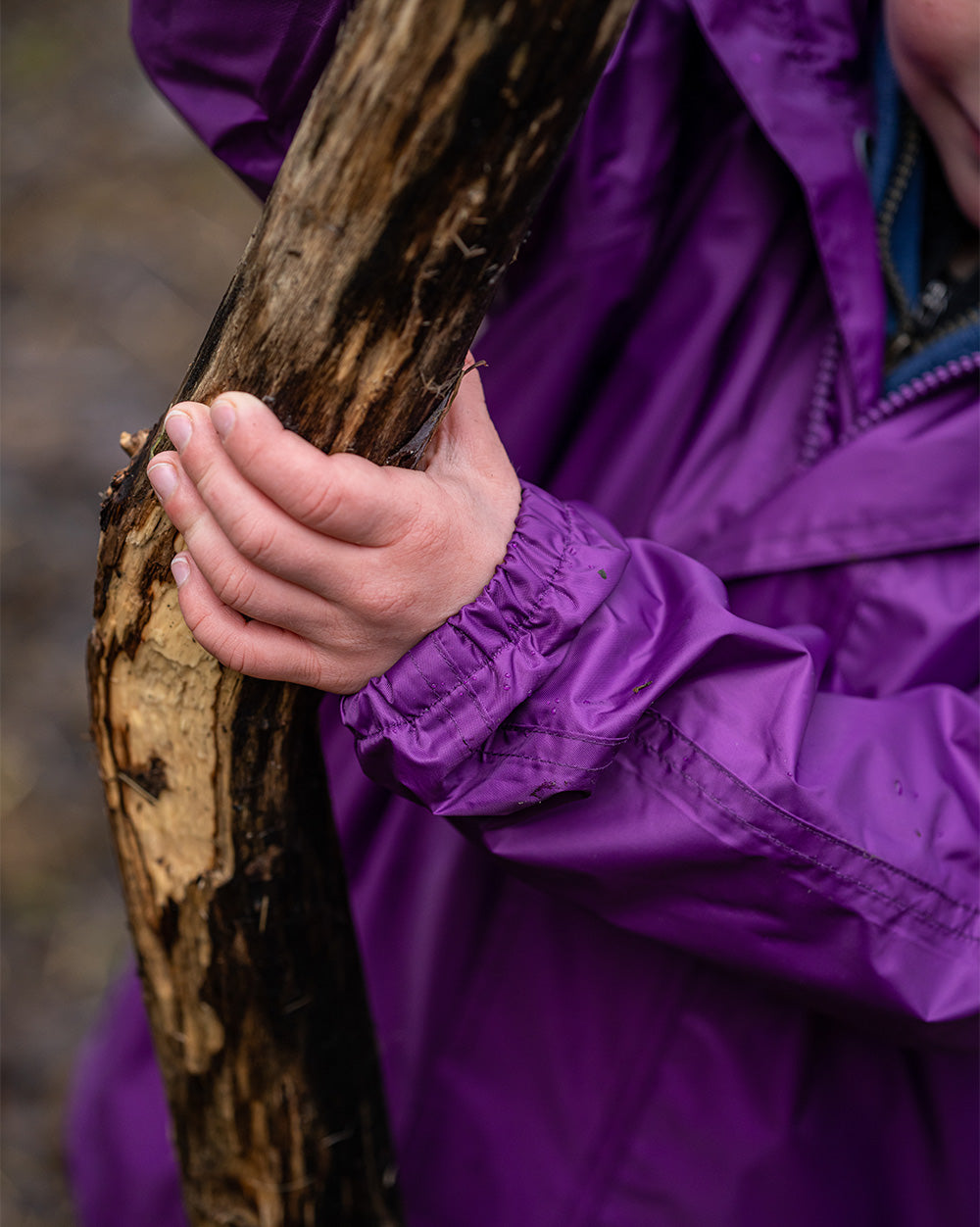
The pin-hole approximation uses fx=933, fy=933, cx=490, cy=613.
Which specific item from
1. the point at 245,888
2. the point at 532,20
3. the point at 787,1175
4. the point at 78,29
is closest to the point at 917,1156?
the point at 787,1175

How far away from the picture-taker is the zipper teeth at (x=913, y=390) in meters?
1.01

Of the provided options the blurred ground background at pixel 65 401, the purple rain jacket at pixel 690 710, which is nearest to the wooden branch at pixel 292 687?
the purple rain jacket at pixel 690 710

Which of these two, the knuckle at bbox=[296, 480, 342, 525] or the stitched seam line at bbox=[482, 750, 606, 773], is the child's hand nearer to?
the knuckle at bbox=[296, 480, 342, 525]

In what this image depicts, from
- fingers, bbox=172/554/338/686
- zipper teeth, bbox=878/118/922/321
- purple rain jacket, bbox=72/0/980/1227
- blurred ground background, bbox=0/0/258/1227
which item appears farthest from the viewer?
blurred ground background, bbox=0/0/258/1227

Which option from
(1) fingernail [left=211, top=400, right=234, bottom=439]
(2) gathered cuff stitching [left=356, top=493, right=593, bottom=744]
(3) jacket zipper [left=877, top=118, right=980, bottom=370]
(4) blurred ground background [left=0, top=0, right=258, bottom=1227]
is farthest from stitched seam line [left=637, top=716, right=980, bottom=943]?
(4) blurred ground background [left=0, top=0, right=258, bottom=1227]

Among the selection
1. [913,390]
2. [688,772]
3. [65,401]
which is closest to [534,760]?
[688,772]

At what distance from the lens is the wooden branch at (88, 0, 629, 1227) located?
0.57 m

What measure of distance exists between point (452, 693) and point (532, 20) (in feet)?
1.49

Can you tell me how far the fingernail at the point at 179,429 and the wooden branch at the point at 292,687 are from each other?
0.17 feet

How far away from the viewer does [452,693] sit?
738 millimetres

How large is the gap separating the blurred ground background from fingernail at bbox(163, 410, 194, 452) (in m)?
1.88

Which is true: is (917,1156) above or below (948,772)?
below

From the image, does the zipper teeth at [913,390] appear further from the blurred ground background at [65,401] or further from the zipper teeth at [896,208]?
the blurred ground background at [65,401]

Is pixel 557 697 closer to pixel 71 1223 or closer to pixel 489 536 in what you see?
pixel 489 536
